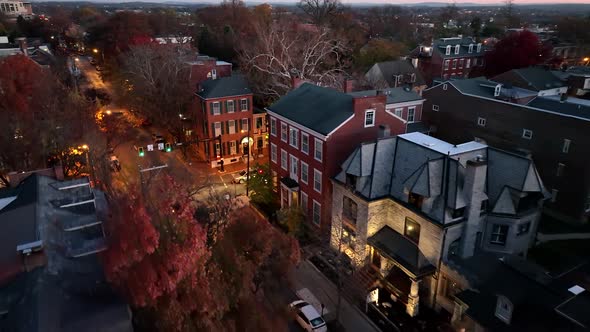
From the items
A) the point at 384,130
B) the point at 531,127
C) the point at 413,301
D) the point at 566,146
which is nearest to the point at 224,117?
the point at 384,130

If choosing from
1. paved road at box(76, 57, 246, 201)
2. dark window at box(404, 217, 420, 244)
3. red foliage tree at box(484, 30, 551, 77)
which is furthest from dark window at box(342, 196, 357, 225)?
red foliage tree at box(484, 30, 551, 77)

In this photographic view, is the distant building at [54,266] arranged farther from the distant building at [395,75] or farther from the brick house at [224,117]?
the distant building at [395,75]

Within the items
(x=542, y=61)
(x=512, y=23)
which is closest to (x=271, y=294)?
(x=542, y=61)

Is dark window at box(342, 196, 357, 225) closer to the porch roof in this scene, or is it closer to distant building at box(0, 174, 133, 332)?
the porch roof

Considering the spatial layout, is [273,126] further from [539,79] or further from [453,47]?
[453,47]

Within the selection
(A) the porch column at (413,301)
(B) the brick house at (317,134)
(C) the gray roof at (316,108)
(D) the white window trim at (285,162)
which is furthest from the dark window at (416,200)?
(D) the white window trim at (285,162)

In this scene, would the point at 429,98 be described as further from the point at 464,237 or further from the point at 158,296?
the point at 158,296
